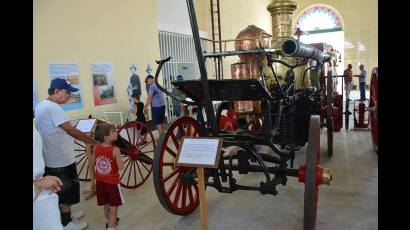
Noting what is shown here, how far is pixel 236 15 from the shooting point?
1400cm

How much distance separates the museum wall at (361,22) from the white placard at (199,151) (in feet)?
57.1

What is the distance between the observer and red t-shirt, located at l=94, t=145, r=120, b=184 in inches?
114

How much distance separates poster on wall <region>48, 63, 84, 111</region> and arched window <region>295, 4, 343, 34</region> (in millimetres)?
15189

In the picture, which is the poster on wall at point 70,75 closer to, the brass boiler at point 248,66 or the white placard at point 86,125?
the white placard at point 86,125

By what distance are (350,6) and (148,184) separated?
17.2 m

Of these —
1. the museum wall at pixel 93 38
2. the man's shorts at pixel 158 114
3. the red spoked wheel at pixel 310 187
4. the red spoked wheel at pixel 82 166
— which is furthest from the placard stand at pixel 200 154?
the man's shorts at pixel 158 114

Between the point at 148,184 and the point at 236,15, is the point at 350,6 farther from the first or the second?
the point at 148,184

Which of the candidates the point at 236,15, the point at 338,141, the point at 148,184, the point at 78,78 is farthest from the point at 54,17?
the point at 236,15

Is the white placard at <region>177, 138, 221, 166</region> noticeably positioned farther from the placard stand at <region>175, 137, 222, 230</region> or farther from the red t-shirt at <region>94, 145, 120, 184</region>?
the red t-shirt at <region>94, 145, 120, 184</region>

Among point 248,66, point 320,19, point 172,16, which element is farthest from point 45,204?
point 320,19

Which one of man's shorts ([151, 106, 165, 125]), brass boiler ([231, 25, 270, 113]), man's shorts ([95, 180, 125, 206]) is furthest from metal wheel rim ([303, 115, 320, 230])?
man's shorts ([151, 106, 165, 125])

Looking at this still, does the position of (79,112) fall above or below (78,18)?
below

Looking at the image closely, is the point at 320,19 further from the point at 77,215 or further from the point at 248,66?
the point at 77,215

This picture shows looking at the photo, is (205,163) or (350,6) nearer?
(205,163)
